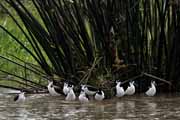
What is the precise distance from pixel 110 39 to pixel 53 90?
86cm

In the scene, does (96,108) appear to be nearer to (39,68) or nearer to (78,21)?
(78,21)

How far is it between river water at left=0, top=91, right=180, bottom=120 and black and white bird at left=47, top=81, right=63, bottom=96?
7cm

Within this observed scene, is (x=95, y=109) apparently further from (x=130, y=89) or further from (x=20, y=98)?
(x=20, y=98)

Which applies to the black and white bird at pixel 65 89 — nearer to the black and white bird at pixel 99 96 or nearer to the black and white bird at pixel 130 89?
the black and white bird at pixel 99 96

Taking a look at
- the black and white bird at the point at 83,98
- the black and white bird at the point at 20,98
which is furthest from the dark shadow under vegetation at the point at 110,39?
the black and white bird at the point at 20,98

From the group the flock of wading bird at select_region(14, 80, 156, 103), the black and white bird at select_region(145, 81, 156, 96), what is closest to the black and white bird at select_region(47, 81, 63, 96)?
the flock of wading bird at select_region(14, 80, 156, 103)

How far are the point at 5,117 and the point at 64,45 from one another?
161cm

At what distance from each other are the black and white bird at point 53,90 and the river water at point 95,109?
70mm

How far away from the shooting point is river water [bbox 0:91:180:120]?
6.14 meters

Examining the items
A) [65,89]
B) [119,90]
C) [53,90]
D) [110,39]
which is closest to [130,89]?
[119,90]

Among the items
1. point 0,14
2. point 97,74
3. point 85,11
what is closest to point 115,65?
point 97,74

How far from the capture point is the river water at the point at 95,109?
6.14 m

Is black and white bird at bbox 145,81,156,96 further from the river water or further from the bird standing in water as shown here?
the bird standing in water

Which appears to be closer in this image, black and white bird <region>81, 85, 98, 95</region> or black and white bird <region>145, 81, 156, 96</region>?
black and white bird <region>81, 85, 98, 95</region>
